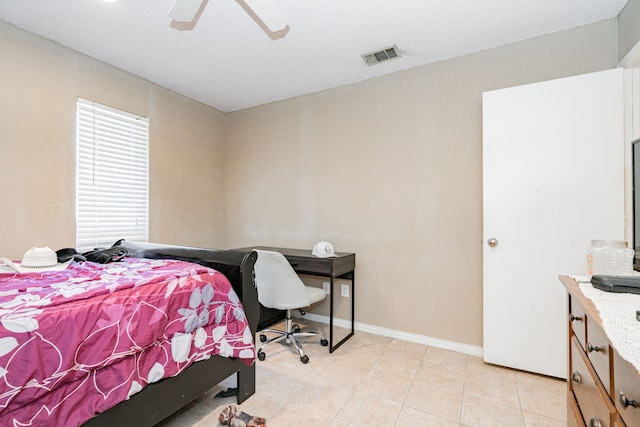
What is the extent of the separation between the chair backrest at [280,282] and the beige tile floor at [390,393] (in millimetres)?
439

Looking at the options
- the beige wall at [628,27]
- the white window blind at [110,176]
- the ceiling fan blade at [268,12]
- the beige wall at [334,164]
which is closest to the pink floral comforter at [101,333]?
the white window blind at [110,176]

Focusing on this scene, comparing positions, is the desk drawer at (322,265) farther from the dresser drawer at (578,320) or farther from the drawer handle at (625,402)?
the drawer handle at (625,402)

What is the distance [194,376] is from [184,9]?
6.12 feet

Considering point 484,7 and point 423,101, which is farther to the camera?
point 423,101

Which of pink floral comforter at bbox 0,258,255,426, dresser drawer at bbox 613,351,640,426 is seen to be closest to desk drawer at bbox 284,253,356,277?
pink floral comforter at bbox 0,258,255,426

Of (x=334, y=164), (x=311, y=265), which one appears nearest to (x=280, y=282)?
(x=311, y=265)

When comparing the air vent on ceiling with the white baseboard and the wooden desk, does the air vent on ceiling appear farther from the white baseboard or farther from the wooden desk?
the white baseboard

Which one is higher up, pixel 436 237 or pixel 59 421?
pixel 436 237

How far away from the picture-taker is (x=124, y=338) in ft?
3.84

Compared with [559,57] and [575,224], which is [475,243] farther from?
[559,57]

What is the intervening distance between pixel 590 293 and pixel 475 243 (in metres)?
1.39

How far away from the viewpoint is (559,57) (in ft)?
6.90

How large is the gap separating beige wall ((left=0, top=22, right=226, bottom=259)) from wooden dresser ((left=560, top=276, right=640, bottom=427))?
3.12 meters

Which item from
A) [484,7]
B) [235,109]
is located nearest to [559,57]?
[484,7]
